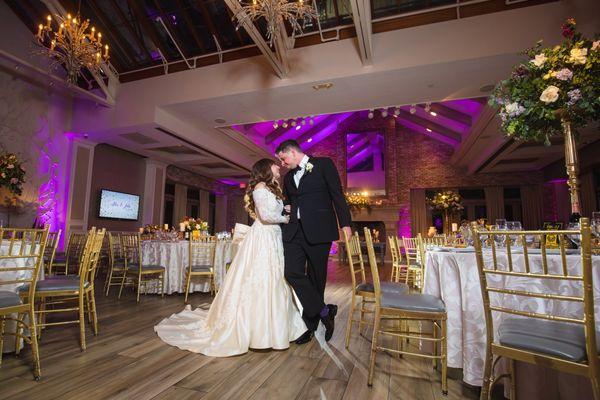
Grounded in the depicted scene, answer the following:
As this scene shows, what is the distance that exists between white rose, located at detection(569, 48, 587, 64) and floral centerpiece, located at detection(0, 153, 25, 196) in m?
8.36

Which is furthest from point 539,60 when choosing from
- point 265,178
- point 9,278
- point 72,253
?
point 72,253

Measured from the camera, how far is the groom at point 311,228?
8.61 ft

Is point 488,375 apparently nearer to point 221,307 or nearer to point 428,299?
point 428,299

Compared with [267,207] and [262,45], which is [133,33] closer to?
[262,45]

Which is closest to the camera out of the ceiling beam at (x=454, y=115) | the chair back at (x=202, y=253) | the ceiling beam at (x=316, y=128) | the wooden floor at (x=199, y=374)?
the wooden floor at (x=199, y=374)

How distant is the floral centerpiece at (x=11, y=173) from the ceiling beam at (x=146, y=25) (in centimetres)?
362

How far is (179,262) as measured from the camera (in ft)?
17.2

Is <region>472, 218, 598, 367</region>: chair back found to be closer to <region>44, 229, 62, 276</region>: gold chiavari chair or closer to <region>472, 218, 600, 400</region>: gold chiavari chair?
<region>472, 218, 600, 400</region>: gold chiavari chair

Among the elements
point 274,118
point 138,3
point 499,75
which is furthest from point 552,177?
point 138,3

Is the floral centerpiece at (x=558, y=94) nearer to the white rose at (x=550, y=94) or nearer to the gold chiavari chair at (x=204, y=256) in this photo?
the white rose at (x=550, y=94)

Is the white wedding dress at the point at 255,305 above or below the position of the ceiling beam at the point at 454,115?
below

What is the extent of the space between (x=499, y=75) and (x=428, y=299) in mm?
4961

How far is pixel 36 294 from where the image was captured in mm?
2381

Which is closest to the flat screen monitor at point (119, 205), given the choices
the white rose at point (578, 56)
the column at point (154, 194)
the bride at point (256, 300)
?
the column at point (154, 194)
